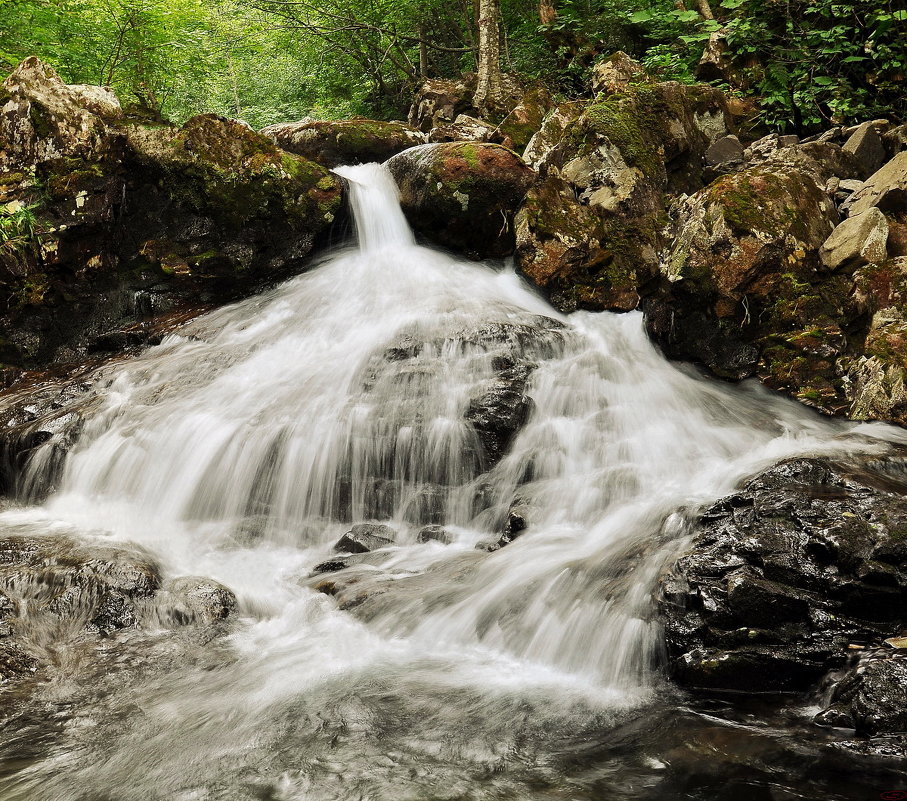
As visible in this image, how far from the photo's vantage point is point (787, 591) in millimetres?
3691

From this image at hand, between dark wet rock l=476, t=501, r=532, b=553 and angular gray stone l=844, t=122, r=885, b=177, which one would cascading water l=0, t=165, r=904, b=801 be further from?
angular gray stone l=844, t=122, r=885, b=177

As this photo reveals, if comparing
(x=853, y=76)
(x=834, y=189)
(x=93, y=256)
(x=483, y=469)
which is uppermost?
(x=853, y=76)

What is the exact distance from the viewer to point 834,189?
8.23 metres

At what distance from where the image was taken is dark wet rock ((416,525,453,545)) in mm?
5773

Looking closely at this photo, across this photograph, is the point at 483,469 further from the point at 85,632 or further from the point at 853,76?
the point at 853,76

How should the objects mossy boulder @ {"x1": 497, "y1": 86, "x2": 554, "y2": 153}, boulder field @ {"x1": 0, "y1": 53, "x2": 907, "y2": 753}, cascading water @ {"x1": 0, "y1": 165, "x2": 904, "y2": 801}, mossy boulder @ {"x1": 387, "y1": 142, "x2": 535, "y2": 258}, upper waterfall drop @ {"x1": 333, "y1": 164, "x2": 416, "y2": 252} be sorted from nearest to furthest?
cascading water @ {"x1": 0, "y1": 165, "x2": 904, "y2": 801} → boulder field @ {"x1": 0, "y1": 53, "x2": 907, "y2": 753} → mossy boulder @ {"x1": 387, "y1": 142, "x2": 535, "y2": 258} → upper waterfall drop @ {"x1": 333, "y1": 164, "x2": 416, "y2": 252} → mossy boulder @ {"x1": 497, "y1": 86, "x2": 554, "y2": 153}

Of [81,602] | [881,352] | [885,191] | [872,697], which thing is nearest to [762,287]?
[881,352]

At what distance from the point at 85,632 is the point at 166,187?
21.7 ft

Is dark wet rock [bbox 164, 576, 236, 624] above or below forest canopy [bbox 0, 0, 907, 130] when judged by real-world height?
below

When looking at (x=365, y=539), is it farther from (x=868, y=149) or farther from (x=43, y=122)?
(x=868, y=149)

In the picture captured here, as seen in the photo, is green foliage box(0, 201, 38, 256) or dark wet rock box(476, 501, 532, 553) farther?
green foliage box(0, 201, 38, 256)

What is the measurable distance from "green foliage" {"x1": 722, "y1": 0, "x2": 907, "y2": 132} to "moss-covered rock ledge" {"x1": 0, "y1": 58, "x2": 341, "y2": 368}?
665 cm

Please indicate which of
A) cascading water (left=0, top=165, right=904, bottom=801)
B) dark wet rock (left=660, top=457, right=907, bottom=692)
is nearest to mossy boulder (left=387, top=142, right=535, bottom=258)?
cascading water (left=0, top=165, right=904, bottom=801)

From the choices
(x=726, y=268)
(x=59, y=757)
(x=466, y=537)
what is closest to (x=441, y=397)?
(x=466, y=537)
